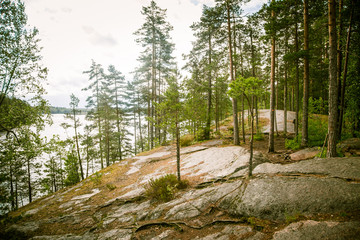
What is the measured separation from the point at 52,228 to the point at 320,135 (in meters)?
16.8

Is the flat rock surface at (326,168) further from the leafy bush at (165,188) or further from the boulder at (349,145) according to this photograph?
the leafy bush at (165,188)

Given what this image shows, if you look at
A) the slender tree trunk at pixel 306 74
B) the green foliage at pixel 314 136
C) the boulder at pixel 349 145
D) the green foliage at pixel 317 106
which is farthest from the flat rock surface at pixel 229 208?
the green foliage at pixel 317 106

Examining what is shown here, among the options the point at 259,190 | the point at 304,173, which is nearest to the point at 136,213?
the point at 259,190

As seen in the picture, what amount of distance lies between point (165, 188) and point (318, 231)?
542 centimetres

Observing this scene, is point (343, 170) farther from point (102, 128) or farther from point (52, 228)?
point (102, 128)

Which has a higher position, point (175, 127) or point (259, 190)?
point (175, 127)

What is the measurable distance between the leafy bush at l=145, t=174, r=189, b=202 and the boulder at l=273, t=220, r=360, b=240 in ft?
14.1

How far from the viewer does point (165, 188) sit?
22.7ft

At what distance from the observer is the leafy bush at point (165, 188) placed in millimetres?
6589

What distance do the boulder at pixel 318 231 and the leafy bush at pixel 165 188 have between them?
430 centimetres

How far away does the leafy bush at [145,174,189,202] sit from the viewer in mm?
6589

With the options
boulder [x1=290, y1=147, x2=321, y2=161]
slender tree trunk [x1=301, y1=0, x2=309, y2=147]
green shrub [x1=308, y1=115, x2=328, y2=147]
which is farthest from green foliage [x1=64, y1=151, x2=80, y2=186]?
green shrub [x1=308, y1=115, x2=328, y2=147]

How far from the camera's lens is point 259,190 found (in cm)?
479

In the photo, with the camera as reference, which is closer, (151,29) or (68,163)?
(151,29)
